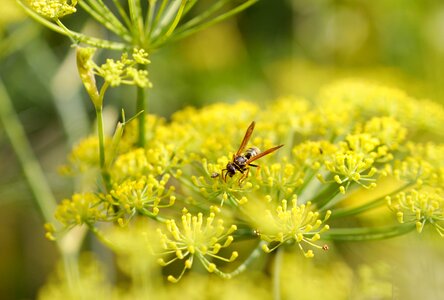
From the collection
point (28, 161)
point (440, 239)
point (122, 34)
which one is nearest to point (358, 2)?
point (440, 239)

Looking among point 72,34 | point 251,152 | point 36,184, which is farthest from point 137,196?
point 36,184

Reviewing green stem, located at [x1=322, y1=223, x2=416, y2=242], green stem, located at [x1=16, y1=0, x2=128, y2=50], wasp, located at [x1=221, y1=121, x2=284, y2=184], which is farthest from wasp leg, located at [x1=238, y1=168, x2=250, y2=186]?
green stem, located at [x1=16, y1=0, x2=128, y2=50]

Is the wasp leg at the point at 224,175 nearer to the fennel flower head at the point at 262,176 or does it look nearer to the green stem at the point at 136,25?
the fennel flower head at the point at 262,176

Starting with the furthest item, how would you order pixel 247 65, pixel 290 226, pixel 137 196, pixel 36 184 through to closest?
pixel 247 65 < pixel 36 184 < pixel 137 196 < pixel 290 226

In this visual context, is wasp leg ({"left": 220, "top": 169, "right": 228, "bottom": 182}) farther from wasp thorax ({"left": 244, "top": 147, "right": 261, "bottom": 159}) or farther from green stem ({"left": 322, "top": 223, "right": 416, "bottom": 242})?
green stem ({"left": 322, "top": 223, "right": 416, "bottom": 242})

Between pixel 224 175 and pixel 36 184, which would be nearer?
pixel 224 175

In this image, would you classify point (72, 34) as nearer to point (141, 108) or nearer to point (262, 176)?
point (141, 108)

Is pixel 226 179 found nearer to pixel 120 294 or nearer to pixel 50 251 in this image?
pixel 120 294
